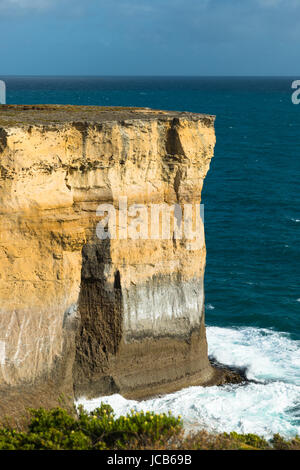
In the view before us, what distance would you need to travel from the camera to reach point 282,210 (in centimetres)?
5184

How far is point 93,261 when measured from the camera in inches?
965

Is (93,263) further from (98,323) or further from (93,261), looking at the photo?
(98,323)

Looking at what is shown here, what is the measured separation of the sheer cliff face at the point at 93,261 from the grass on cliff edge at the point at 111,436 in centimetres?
332

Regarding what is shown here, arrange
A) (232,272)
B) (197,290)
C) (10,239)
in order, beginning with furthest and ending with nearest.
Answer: (232,272), (197,290), (10,239)

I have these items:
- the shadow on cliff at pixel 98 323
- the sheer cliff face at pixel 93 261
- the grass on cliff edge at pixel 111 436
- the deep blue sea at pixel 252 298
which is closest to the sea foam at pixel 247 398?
the deep blue sea at pixel 252 298

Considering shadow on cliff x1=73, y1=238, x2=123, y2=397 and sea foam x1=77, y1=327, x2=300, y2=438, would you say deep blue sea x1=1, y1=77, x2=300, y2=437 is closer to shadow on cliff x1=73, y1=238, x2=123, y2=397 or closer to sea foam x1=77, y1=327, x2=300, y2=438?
sea foam x1=77, y1=327, x2=300, y2=438

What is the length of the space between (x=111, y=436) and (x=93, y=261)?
7.42 metres

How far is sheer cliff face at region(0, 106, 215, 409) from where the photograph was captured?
22.2 m

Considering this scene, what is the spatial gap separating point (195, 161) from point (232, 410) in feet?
30.2

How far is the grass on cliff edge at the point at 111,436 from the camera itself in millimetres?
17562

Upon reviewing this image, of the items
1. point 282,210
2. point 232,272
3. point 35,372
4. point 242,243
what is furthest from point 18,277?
point 282,210

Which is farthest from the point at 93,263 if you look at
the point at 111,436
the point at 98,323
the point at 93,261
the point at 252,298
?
the point at 252,298

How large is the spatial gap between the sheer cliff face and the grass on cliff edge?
3.32 meters

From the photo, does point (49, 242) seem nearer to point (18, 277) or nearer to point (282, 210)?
point (18, 277)
